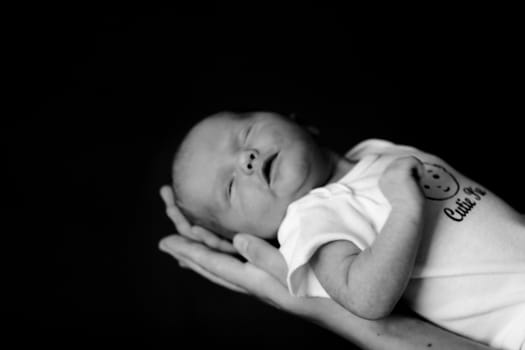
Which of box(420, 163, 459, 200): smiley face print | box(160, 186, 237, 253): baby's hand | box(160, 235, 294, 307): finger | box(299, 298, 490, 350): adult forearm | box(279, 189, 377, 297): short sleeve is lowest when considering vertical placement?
box(299, 298, 490, 350): adult forearm

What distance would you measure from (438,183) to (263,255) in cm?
48

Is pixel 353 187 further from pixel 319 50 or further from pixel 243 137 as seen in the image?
pixel 319 50

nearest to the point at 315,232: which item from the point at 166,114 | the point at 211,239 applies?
the point at 211,239

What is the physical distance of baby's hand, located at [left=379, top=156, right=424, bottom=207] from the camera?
108 centimetres

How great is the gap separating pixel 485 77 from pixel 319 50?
69 cm

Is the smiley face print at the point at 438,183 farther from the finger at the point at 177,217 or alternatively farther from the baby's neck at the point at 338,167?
the finger at the point at 177,217

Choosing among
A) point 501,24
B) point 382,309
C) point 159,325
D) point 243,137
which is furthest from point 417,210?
point 501,24

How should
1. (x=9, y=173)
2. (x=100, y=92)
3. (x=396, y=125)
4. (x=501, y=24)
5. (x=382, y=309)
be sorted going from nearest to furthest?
(x=382, y=309), (x=9, y=173), (x=100, y=92), (x=501, y=24), (x=396, y=125)

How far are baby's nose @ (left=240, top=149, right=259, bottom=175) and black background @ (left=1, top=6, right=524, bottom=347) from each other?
68cm

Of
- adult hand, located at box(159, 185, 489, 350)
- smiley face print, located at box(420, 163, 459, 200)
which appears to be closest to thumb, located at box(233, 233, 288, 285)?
adult hand, located at box(159, 185, 489, 350)

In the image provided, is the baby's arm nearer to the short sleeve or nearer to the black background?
the short sleeve

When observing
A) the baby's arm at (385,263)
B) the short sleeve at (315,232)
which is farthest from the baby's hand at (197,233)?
the baby's arm at (385,263)

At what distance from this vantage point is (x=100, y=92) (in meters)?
1.85

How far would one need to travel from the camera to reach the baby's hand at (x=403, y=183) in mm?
1077
